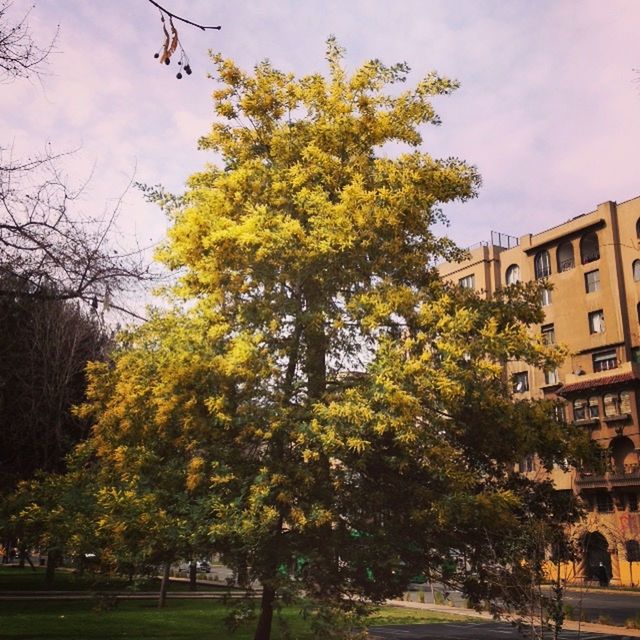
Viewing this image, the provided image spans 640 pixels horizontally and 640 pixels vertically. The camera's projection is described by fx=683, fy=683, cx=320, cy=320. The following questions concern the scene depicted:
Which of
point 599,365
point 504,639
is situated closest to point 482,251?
point 599,365

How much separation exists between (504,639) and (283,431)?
→ 543 inches

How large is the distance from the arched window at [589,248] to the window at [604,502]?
15.9m

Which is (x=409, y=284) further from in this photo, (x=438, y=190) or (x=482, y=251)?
(x=482, y=251)

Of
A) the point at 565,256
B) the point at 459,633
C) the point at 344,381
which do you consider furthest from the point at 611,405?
the point at 344,381

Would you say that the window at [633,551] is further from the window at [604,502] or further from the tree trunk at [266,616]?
the tree trunk at [266,616]

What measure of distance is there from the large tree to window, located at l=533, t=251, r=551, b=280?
39367mm

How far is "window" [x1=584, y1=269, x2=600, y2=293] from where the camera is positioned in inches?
1852

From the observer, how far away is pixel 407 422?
35.3 feet

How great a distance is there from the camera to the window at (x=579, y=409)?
4534 centimetres

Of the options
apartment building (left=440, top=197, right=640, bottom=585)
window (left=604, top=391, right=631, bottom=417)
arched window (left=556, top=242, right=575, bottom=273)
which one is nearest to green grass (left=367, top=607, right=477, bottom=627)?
apartment building (left=440, top=197, right=640, bottom=585)

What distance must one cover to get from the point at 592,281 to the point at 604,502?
1487 cm

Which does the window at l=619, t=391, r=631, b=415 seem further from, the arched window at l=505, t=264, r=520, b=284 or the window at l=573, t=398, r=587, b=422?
the arched window at l=505, t=264, r=520, b=284

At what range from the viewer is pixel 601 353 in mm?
46031

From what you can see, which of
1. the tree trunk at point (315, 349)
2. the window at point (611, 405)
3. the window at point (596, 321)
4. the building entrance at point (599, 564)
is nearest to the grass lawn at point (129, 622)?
the tree trunk at point (315, 349)
